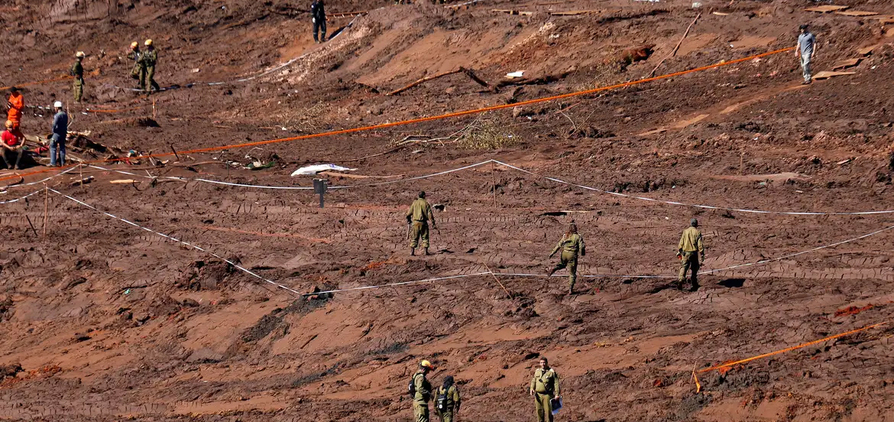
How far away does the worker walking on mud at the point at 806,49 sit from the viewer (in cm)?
2266

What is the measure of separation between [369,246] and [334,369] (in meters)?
4.27

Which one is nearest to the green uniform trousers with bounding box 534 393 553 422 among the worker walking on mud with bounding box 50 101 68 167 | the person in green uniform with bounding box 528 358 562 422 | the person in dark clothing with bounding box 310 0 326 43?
the person in green uniform with bounding box 528 358 562 422

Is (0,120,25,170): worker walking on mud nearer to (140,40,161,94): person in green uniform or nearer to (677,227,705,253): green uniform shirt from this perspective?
(140,40,161,94): person in green uniform

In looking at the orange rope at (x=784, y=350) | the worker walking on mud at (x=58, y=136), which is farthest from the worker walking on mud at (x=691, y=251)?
the worker walking on mud at (x=58, y=136)

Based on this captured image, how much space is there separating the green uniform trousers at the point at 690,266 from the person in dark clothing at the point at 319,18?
733 inches

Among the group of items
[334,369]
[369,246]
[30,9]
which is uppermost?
[30,9]

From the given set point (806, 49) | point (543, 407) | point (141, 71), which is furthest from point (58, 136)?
point (806, 49)

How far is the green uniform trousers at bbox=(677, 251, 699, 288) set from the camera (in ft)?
49.6

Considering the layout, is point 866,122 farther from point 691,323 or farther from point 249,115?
point 249,115

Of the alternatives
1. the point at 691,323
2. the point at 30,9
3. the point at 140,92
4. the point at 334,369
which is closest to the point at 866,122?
the point at 691,323

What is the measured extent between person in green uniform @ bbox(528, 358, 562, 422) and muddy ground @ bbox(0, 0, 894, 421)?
Result: 51cm

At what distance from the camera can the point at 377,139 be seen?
25.3 m

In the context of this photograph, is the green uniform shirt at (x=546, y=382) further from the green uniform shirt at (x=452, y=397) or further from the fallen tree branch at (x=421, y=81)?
the fallen tree branch at (x=421, y=81)

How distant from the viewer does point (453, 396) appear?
1160 centimetres
